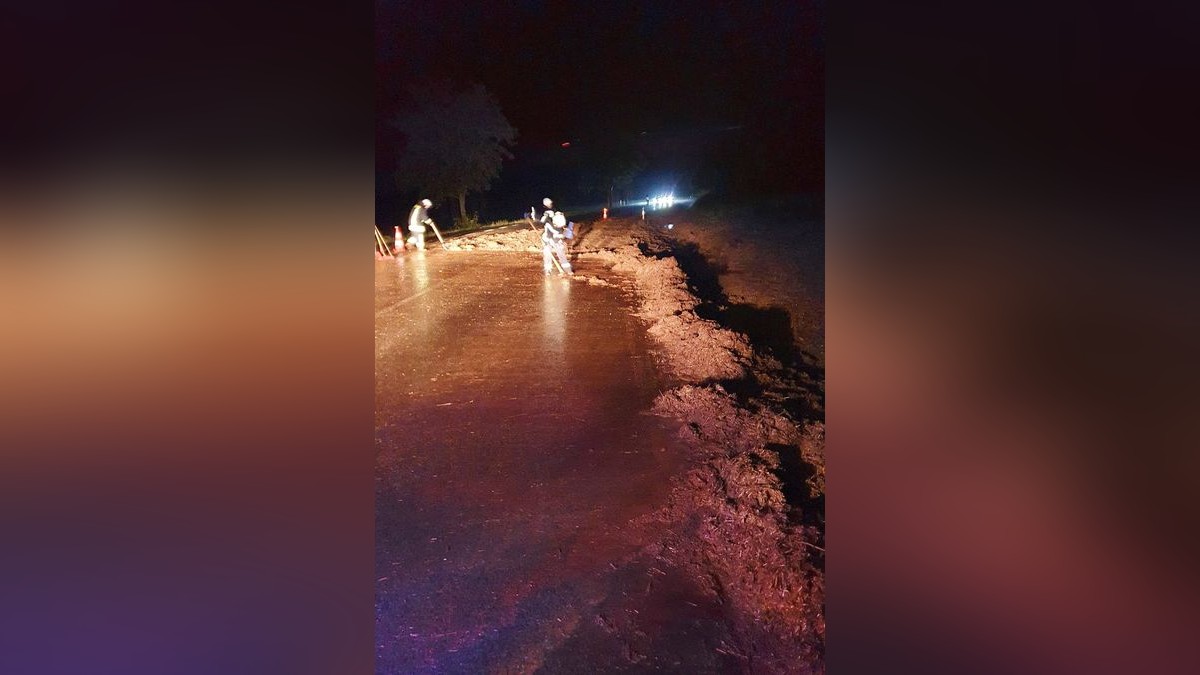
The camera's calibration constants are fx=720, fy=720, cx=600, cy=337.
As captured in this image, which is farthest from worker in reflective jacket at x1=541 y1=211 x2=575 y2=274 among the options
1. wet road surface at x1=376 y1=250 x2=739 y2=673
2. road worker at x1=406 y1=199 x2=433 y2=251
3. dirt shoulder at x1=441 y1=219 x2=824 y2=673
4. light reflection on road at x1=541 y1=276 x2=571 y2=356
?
wet road surface at x1=376 y1=250 x2=739 y2=673

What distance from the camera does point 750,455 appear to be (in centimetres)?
584

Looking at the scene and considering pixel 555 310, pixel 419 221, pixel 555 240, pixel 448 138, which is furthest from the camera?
pixel 448 138

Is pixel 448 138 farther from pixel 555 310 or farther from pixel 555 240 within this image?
pixel 555 310

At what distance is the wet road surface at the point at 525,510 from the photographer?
3635 mm

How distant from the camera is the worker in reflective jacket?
50.8 ft

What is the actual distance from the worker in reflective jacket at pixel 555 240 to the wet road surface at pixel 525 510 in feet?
18.3

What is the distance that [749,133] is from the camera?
93.5 feet

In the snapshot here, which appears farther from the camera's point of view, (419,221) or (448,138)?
(448,138)

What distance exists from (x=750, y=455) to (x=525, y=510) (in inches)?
76.1

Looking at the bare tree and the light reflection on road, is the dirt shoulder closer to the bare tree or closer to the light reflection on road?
the light reflection on road

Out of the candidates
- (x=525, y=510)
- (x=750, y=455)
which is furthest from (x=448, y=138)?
(x=525, y=510)
